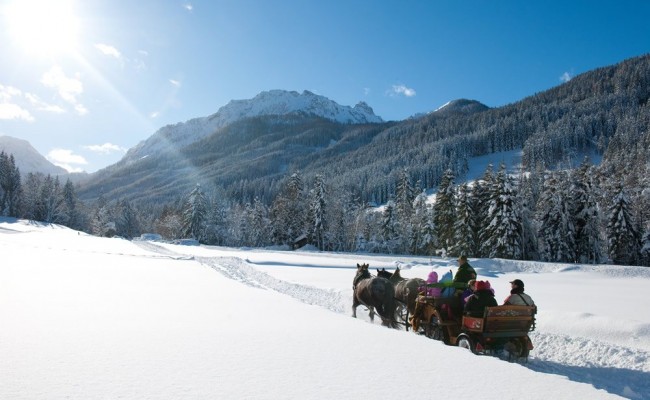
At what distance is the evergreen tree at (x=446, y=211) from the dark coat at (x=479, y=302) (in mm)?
37674

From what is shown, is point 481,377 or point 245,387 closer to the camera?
point 245,387

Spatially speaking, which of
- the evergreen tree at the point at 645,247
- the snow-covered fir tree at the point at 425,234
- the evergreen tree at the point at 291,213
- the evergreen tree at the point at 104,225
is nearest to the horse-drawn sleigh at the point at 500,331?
the evergreen tree at the point at 645,247

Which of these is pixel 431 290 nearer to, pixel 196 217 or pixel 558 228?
pixel 558 228

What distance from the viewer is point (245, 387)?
4.27m

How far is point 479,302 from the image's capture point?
8.69m

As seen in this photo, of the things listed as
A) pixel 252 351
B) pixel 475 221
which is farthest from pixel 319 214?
pixel 252 351

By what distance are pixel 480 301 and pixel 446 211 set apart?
127 feet

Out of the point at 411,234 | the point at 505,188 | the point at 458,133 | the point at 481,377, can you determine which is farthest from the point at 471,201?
the point at 458,133

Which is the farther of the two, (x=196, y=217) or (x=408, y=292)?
(x=196, y=217)

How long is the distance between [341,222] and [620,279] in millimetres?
42195

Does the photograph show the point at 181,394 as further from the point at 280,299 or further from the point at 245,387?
the point at 280,299

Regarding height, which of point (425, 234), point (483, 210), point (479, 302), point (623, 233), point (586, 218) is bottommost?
point (479, 302)

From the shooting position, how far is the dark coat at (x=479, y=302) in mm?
8656

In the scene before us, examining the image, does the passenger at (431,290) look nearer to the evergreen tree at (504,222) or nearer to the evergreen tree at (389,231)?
the evergreen tree at (504,222)
